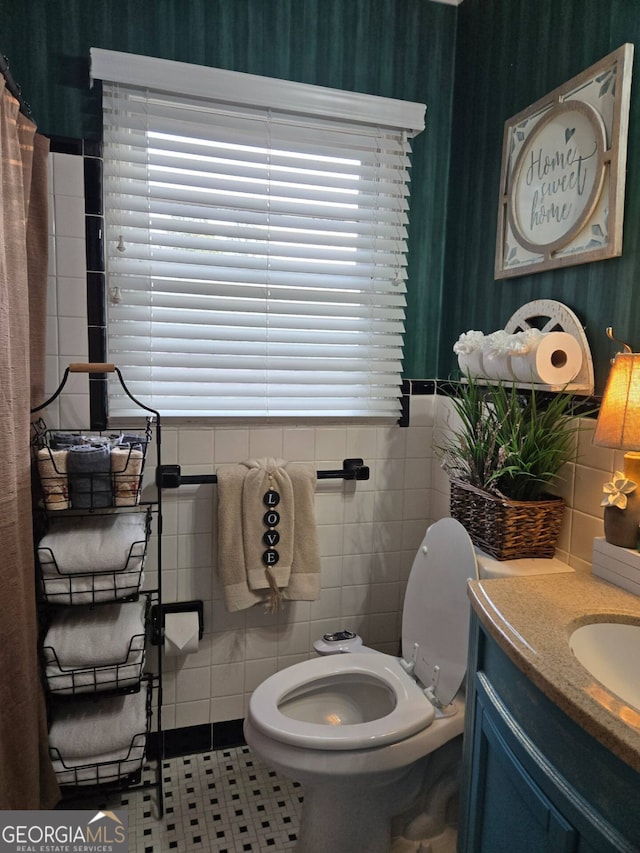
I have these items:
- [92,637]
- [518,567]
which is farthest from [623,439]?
[92,637]

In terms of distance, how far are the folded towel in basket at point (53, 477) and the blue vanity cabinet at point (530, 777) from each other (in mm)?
1064

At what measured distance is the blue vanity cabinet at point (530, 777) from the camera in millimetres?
779

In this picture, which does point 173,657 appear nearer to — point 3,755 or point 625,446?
point 3,755

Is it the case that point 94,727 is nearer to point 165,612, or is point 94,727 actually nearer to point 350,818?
point 165,612

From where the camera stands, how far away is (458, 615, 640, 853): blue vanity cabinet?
779 millimetres

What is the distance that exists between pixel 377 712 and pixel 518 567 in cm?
66

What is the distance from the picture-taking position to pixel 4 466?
1.36m

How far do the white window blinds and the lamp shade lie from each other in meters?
0.94

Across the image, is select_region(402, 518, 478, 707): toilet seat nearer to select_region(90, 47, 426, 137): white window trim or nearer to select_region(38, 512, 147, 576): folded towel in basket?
select_region(38, 512, 147, 576): folded towel in basket

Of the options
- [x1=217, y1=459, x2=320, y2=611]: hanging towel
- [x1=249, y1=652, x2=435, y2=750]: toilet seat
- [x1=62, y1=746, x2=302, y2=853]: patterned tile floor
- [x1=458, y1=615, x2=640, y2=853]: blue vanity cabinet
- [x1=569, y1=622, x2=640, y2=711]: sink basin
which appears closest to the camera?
[x1=458, y1=615, x2=640, y2=853]: blue vanity cabinet

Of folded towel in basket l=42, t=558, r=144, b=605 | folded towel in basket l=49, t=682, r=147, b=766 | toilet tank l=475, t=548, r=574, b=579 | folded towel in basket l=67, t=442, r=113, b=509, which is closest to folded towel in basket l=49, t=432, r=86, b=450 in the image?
folded towel in basket l=67, t=442, r=113, b=509

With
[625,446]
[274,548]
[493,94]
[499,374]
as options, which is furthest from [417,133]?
[274,548]

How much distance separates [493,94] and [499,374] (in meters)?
0.96

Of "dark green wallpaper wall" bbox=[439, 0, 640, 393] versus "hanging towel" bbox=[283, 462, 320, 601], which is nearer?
"dark green wallpaper wall" bbox=[439, 0, 640, 393]
